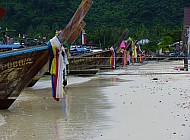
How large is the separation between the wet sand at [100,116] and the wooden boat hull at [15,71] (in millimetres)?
351

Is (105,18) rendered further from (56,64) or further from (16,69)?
(16,69)

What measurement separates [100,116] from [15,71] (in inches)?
106

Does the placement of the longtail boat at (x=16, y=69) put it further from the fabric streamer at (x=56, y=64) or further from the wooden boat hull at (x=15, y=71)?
the fabric streamer at (x=56, y=64)

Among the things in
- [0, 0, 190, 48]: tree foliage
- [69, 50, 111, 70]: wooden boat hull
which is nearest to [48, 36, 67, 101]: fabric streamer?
[69, 50, 111, 70]: wooden boat hull

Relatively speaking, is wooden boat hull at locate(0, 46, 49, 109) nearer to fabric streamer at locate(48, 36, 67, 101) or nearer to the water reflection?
the water reflection

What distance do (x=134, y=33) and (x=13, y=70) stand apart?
2829 inches

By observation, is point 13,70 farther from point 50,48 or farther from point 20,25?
point 20,25

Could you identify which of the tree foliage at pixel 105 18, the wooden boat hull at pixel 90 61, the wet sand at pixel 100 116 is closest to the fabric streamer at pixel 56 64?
the wet sand at pixel 100 116

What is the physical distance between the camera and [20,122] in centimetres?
1080

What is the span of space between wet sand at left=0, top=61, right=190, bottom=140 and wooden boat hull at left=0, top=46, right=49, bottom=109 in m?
0.35

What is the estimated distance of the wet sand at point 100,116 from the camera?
919 cm

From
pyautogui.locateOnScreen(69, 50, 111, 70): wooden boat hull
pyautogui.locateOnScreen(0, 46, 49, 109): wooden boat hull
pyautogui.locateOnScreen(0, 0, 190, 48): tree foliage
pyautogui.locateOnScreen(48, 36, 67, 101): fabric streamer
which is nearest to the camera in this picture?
pyautogui.locateOnScreen(0, 46, 49, 109): wooden boat hull

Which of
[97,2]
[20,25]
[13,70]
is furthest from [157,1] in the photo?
[13,70]

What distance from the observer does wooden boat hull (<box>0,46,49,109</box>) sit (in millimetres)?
12648
